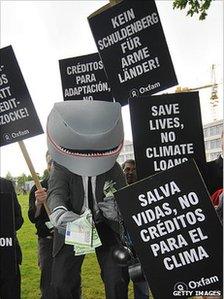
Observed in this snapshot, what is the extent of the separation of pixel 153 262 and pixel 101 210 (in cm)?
75

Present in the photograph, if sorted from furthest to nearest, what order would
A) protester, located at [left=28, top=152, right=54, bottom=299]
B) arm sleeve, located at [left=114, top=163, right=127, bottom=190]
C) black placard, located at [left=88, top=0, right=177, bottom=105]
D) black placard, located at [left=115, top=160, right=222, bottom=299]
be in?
protester, located at [left=28, top=152, right=54, bottom=299] < black placard, located at [left=88, top=0, right=177, bottom=105] < arm sleeve, located at [left=114, top=163, right=127, bottom=190] < black placard, located at [left=115, top=160, right=222, bottom=299]

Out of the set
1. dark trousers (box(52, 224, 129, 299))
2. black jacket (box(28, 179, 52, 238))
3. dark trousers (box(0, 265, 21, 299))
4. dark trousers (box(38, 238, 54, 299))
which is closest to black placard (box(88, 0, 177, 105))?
dark trousers (box(52, 224, 129, 299))

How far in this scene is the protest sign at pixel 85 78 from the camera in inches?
257

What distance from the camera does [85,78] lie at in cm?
655

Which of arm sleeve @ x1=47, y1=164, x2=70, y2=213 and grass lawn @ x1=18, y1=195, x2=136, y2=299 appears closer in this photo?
arm sleeve @ x1=47, y1=164, x2=70, y2=213

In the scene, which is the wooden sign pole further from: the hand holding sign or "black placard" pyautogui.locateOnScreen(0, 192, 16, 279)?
"black placard" pyautogui.locateOnScreen(0, 192, 16, 279)

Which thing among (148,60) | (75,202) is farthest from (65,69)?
(75,202)

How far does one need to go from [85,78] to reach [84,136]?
8.83ft

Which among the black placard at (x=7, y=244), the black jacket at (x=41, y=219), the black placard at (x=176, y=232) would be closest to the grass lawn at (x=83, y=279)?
the black jacket at (x=41, y=219)

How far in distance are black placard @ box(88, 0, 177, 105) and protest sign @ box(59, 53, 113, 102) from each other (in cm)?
161

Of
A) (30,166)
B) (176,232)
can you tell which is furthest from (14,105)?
(176,232)

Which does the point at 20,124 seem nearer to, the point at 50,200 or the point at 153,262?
the point at 50,200

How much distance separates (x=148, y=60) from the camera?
16.0ft

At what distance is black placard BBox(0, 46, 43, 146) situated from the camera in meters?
5.42
